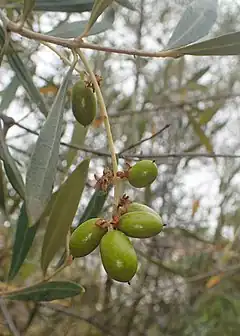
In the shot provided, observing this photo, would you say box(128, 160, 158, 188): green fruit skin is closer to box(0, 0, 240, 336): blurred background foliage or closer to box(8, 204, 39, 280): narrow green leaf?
box(8, 204, 39, 280): narrow green leaf

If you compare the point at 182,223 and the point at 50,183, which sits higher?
the point at 182,223

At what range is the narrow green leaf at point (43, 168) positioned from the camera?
1.85 feet

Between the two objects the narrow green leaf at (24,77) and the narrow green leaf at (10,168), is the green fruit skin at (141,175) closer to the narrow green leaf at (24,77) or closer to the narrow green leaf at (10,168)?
the narrow green leaf at (10,168)

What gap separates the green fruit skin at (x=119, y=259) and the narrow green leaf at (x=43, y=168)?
0.08 meters

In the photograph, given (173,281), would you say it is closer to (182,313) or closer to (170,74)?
(182,313)

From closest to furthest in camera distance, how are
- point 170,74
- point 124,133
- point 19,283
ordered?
point 19,283 < point 124,133 < point 170,74

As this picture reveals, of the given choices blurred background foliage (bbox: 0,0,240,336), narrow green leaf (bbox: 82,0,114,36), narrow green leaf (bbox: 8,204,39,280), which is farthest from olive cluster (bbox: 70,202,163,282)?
blurred background foliage (bbox: 0,0,240,336)

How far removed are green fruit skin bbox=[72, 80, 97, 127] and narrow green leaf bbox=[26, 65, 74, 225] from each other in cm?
2

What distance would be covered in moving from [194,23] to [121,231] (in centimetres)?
31

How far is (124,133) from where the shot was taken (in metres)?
2.24

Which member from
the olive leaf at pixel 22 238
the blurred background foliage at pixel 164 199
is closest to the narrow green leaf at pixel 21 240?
the olive leaf at pixel 22 238

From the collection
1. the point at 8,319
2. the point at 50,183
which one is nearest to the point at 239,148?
the point at 8,319

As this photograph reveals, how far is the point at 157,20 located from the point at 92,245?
239cm

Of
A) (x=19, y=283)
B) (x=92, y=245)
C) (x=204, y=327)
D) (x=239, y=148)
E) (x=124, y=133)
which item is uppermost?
(x=239, y=148)
